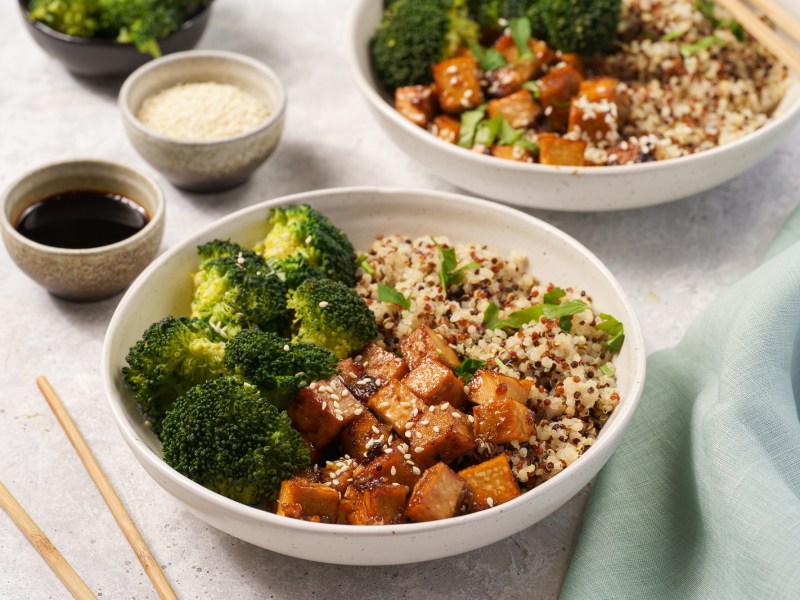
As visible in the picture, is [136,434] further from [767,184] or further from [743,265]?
[767,184]

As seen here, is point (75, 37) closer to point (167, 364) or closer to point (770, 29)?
point (167, 364)

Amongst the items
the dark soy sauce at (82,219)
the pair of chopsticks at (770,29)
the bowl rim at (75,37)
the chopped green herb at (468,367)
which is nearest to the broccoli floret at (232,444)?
the chopped green herb at (468,367)

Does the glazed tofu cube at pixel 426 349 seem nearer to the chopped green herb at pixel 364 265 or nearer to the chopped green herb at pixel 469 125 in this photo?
the chopped green herb at pixel 364 265

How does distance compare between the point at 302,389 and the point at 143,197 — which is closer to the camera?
the point at 302,389

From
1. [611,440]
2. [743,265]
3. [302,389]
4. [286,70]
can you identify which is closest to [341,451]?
[302,389]

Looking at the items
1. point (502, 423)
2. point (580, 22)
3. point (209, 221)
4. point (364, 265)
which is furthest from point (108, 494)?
point (580, 22)

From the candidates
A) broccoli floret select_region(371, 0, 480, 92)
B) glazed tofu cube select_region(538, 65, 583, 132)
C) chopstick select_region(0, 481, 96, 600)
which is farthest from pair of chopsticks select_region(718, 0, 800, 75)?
chopstick select_region(0, 481, 96, 600)
